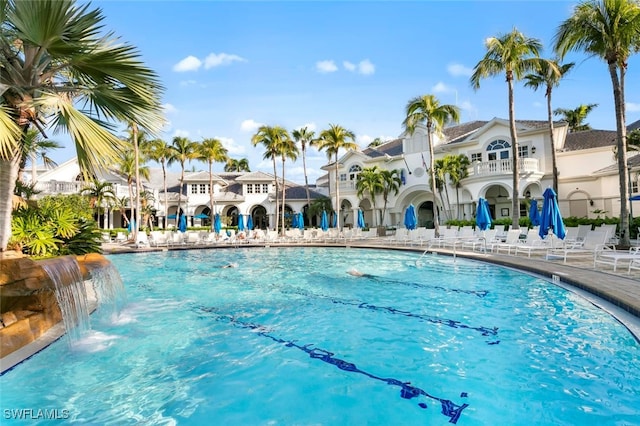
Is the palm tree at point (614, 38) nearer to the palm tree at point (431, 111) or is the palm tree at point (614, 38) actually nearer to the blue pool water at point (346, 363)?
the blue pool water at point (346, 363)

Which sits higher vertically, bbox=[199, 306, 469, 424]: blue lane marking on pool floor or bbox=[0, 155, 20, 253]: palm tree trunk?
bbox=[0, 155, 20, 253]: palm tree trunk

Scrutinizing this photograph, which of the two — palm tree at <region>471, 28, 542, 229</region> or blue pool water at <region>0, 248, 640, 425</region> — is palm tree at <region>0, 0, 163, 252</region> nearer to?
blue pool water at <region>0, 248, 640, 425</region>

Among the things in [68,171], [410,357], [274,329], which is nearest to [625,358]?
[410,357]

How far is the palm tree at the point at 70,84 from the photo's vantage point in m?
4.65

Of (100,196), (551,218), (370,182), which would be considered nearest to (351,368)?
(551,218)

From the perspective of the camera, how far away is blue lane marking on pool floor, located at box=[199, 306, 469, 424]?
4.01m

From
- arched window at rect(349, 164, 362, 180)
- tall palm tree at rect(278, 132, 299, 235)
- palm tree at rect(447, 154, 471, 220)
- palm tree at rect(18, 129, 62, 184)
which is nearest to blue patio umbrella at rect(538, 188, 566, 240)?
palm tree at rect(18, 129, 62, 184)

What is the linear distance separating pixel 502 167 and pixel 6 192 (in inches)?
1078

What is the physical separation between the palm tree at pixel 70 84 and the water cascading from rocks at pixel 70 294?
2.67 feet

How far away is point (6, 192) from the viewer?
5328 millimetres

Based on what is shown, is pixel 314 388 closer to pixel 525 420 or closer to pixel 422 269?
pixel 525 420

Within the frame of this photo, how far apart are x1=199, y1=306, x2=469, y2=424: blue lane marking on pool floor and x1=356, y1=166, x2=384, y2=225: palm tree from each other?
2700 centimetres

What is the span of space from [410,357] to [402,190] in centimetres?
2967

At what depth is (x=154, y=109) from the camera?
5.95m
